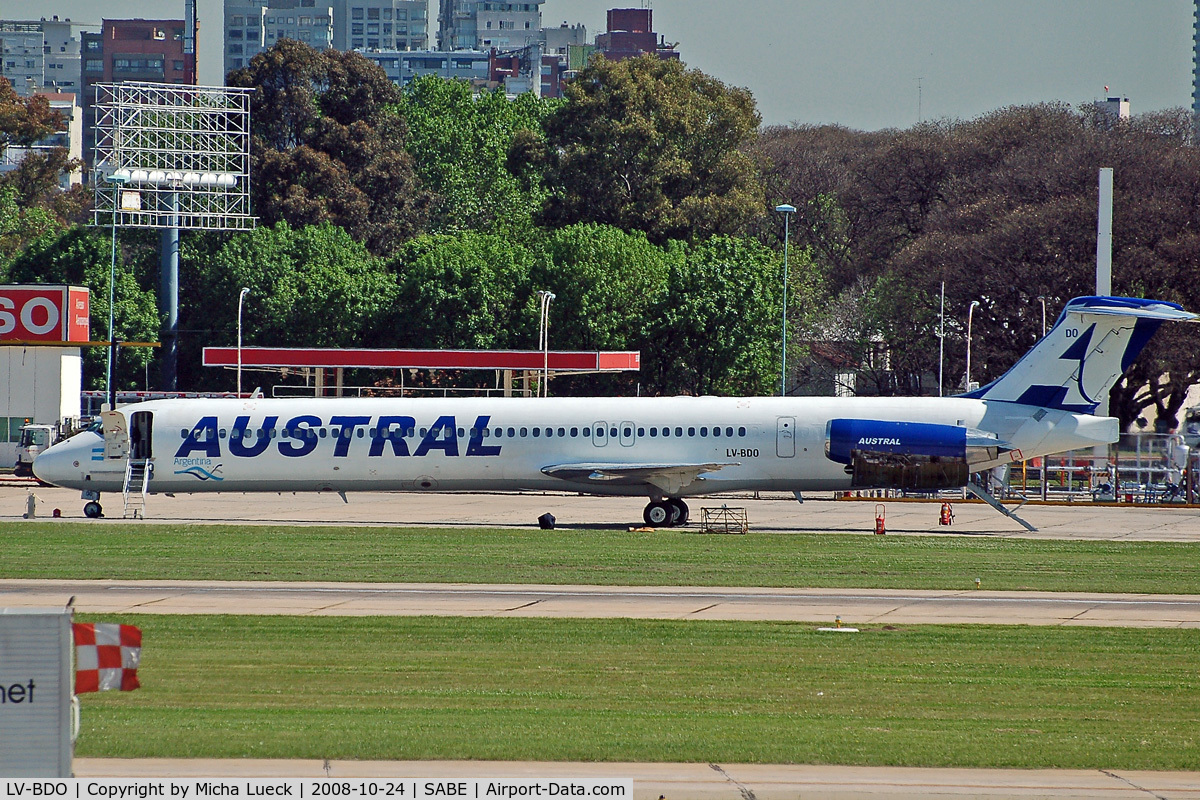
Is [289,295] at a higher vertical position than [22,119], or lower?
lower

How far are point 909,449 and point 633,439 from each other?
7.53 metres

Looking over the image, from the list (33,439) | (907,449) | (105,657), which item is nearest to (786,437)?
(907,449)

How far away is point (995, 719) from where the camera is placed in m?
15.4

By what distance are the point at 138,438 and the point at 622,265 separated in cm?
4463

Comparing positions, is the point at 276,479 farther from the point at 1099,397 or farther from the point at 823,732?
the point at 823,732

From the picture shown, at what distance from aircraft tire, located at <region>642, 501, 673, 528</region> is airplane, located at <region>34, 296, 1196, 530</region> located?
68 mm

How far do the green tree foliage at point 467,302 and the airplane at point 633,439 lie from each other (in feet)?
132

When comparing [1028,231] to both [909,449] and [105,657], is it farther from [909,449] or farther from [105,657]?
[105,657]

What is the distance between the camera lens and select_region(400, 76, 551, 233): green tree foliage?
364ft

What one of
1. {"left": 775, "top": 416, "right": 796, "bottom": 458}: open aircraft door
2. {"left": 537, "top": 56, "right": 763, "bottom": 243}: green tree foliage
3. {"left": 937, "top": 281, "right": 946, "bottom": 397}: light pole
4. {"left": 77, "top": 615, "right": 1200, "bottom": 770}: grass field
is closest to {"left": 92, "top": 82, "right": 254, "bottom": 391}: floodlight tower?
{"left": 537, "top": 56, "right": 763, "bottom": 243}: green tree foliage

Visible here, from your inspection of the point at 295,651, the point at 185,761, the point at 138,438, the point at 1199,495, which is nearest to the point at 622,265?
the point at 1199,495

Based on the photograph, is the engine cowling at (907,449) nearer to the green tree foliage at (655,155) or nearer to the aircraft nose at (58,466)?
the aircraft nose at (58,466)

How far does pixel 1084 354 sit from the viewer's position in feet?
125
